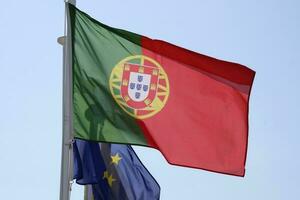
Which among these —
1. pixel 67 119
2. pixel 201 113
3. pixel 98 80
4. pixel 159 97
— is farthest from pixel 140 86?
pixel 67 119

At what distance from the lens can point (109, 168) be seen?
15.3 metres

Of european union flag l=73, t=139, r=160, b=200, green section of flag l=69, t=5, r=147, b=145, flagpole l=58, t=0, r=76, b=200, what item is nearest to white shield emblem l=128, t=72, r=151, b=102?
green section of flag l=69, t=5, r=147, b=145

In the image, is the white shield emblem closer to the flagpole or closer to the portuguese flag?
the portuguese flag

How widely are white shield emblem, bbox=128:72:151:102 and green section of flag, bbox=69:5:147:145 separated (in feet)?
1.14

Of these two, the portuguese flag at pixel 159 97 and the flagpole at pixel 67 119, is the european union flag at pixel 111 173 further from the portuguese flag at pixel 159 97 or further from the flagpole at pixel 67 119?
the flagpole at pixel 67 119

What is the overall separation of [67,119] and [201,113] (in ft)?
7.38

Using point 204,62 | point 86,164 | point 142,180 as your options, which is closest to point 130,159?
point 142,180

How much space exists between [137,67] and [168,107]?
2.61ft

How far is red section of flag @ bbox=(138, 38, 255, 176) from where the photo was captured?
10.8 meters

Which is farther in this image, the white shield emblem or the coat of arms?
the white shield emblem

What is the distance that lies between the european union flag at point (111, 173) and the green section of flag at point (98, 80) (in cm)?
288

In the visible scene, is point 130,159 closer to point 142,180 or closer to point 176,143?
point 142,180

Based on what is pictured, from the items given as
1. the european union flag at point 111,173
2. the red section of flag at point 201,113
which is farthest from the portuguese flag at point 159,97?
the european union flag at point 111,173

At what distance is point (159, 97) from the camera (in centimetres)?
1109
